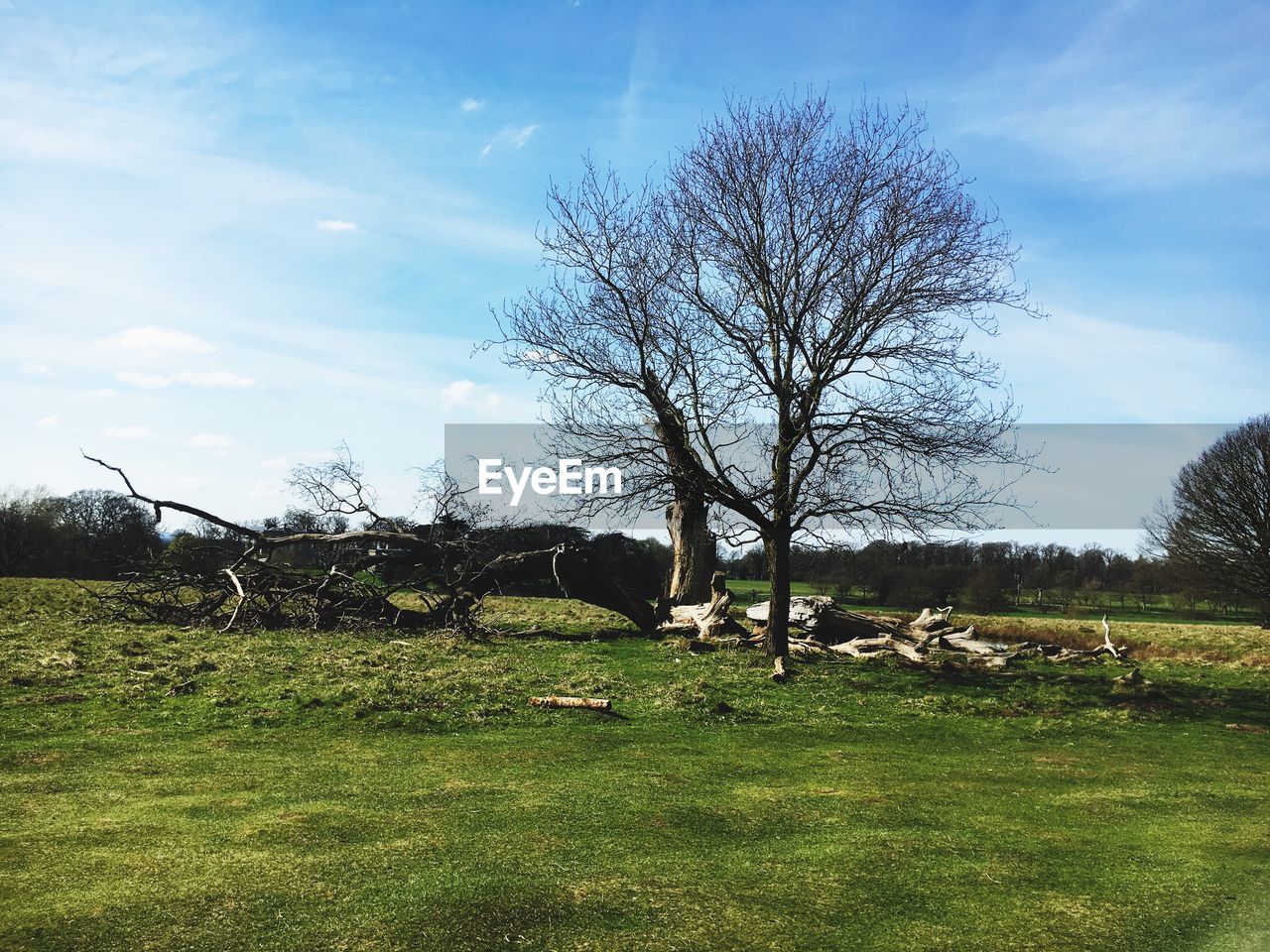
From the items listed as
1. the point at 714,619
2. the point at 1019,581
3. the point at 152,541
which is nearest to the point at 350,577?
the point at 714,619

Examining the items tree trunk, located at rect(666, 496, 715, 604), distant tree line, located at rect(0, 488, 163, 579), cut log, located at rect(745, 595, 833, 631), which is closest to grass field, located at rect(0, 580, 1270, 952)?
cut log, located at rect(745, 595, 833, 631)

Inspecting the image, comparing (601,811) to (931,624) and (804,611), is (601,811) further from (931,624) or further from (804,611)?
(931,624)

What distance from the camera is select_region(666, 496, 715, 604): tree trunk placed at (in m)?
24.2

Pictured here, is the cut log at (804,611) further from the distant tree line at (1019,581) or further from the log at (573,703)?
the distant tree line at (1019,581)

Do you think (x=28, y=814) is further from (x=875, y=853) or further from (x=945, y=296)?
(x=945, y=296)

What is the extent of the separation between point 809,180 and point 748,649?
9.69 m

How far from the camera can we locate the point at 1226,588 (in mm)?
41781

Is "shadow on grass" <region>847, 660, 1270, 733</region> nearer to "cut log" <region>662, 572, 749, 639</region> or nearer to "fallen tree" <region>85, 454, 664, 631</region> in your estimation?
"cut log" <region>662, 572, 749, 639</region>

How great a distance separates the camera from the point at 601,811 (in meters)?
7.20

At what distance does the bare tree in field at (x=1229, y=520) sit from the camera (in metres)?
40.0

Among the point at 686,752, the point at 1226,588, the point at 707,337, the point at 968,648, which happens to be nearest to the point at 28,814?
the point at 686,752

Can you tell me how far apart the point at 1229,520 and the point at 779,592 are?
109 ft

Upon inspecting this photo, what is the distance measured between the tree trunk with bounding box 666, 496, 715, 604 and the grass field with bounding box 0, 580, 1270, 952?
9.13m

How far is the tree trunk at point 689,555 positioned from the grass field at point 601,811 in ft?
30.0
